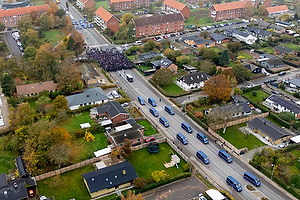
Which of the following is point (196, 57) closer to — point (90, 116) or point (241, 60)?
point (241, 60)

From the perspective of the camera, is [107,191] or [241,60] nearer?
[107,191]

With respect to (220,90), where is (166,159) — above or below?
below

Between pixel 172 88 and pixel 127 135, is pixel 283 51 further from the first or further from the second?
pixel 127 135

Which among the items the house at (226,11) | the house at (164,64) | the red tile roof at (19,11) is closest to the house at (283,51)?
the house at (164,64)

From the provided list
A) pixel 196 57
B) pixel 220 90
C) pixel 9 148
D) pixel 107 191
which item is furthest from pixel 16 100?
pixel 196 57

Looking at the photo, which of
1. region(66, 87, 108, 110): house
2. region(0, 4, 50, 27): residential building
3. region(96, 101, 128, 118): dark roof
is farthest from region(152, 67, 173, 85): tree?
region(0, 4, 50, 27): residential building

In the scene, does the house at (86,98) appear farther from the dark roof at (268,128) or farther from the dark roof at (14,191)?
the dark roof at (268,128)
